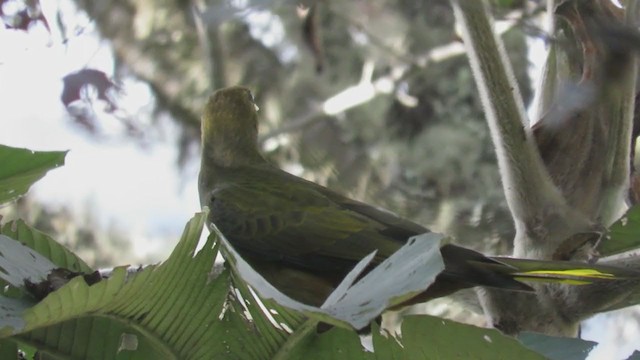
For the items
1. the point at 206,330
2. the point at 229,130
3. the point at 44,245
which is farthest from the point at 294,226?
the point at 206,330

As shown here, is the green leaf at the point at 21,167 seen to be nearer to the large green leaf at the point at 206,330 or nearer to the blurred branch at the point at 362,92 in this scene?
the large green leaf at the point at 206,330

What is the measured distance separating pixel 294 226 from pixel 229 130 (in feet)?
1.56

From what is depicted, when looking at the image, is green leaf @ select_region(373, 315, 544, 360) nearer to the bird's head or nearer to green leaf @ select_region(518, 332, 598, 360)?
green leaf @ select_region(518, 332, 598, 360)

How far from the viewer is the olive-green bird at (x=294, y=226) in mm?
1667

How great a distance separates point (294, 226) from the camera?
2.03 m

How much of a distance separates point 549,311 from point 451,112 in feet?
16.2

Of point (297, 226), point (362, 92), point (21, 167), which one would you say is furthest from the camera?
point (362, 92)

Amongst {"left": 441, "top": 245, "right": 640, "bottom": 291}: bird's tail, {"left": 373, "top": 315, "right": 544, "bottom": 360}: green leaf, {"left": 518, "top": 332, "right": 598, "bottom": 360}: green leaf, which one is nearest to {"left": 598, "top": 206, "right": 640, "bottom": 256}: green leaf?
{"left": 441, "top": 245, "right": 640, "bottom": 291}: bird's tail

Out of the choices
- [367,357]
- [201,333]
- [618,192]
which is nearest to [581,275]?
[618,192]

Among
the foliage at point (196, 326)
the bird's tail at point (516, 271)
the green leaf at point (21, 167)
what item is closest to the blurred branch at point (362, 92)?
the bird's tail at point (516, 271)

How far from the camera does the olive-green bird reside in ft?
5.47

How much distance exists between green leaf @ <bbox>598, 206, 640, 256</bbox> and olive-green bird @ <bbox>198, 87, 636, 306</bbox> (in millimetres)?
186

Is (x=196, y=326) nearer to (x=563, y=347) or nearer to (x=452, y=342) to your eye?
(x=452, y=342)

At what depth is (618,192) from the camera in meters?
1.71
